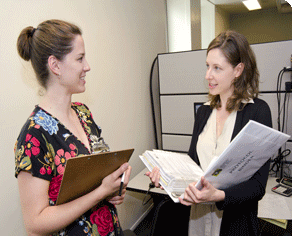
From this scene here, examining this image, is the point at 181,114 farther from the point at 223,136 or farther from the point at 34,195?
the point at 34,195

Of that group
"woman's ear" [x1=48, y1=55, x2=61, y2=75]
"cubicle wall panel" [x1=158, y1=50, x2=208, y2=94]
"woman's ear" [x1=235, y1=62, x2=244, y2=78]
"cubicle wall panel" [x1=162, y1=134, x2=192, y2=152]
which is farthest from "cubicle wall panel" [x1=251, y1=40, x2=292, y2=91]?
"woman's ear" [x1=48, y1=55, x2=61, y2=75]

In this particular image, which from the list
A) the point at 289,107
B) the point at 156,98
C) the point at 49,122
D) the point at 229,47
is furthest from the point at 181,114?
the point at 49,122

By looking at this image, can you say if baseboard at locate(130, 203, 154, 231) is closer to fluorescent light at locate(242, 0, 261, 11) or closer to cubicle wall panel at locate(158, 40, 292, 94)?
cubicle wall panel at locate(158, 40, 292, 94)

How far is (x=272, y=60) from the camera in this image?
6.50ft

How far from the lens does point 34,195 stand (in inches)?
29.7

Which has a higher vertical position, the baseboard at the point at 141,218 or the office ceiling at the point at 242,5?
the office ceiling at the point at 242,5

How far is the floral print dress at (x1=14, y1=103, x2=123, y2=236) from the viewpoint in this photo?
0.77 meters

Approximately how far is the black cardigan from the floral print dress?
48 cm

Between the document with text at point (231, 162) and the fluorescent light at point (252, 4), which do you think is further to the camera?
the fluorescent light at point (252, 4)

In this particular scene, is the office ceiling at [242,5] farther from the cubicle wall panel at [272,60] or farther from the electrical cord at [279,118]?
the electrical cord at [279,118]

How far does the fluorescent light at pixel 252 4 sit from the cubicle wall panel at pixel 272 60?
4.37 feet

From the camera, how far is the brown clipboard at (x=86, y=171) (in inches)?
27.8

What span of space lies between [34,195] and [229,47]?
1039mm

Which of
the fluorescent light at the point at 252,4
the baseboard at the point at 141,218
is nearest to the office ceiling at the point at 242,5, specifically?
the fluorescent light at the point at 252,4
